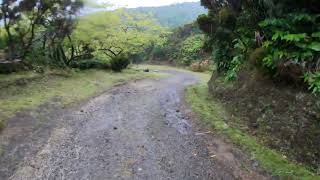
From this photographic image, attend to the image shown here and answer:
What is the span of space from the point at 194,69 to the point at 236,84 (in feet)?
78.7

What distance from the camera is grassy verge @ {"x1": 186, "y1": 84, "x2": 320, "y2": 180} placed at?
713 centimetres

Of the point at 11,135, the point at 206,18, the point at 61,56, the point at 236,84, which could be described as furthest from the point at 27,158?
the point at 61,56

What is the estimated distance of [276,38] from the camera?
10719 millimetres

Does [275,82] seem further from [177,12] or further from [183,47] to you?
[177,12]

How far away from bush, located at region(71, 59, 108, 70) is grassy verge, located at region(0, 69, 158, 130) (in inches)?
149

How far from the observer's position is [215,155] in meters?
8.20

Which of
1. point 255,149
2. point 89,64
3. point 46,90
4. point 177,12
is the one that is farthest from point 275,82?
point 177,12

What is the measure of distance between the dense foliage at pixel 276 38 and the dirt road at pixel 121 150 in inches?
95.4

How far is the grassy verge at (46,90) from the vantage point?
12932 millimetres

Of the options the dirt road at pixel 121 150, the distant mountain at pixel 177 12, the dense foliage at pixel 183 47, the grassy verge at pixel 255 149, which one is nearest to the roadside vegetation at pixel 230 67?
the grassy verge at pixel 255 149

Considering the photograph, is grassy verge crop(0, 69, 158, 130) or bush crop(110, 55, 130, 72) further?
bush crop(110, 55, 130, 72)

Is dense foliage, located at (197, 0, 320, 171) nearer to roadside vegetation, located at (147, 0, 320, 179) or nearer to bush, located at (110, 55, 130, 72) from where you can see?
roadside vegetation, located at (147, 0, 320, 179)

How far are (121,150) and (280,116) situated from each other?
3.65 metres

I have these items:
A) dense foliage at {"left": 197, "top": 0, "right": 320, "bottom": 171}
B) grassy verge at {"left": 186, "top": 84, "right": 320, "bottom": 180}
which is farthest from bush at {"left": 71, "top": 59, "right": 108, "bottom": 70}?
grassy verge at {"left": 186, "top": 84, "right": 320, "bottom": 180}
